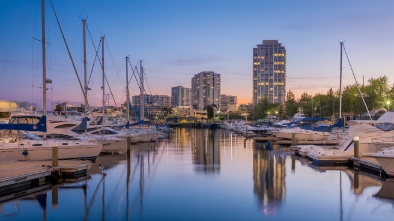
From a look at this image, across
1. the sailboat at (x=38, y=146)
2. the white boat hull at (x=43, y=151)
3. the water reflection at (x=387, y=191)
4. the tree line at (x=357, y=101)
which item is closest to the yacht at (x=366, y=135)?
the water reflection at (x=387, y=191)

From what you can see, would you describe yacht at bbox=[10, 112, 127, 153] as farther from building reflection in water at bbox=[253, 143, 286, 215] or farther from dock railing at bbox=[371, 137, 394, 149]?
dock railing at bbox=[371, 137, 394, 149]

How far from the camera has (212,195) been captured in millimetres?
22234

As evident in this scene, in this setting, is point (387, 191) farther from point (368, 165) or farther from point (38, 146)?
point (38, 146)

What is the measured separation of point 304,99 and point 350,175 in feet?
321

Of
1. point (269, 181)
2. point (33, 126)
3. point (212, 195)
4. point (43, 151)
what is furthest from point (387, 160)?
point (33, 126)

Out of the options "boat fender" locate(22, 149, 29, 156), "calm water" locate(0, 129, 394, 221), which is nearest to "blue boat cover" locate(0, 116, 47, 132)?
"boat fender" locate(22, 149, 29, 156)

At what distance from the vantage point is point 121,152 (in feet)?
135

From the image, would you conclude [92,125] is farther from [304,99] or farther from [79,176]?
[304,99]

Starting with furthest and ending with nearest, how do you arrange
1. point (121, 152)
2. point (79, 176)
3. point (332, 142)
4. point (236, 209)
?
point (332, 142) → point (121, 152) → point (79, 176) → point (236, 209)

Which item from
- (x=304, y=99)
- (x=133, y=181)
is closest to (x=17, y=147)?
(x=133, y=181)

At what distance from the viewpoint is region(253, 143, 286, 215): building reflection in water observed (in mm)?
20078

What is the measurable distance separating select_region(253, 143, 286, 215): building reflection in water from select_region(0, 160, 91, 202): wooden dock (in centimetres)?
1149

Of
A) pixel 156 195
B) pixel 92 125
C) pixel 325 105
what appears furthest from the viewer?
pixel 325 105

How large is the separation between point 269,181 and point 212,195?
5.78 metres
